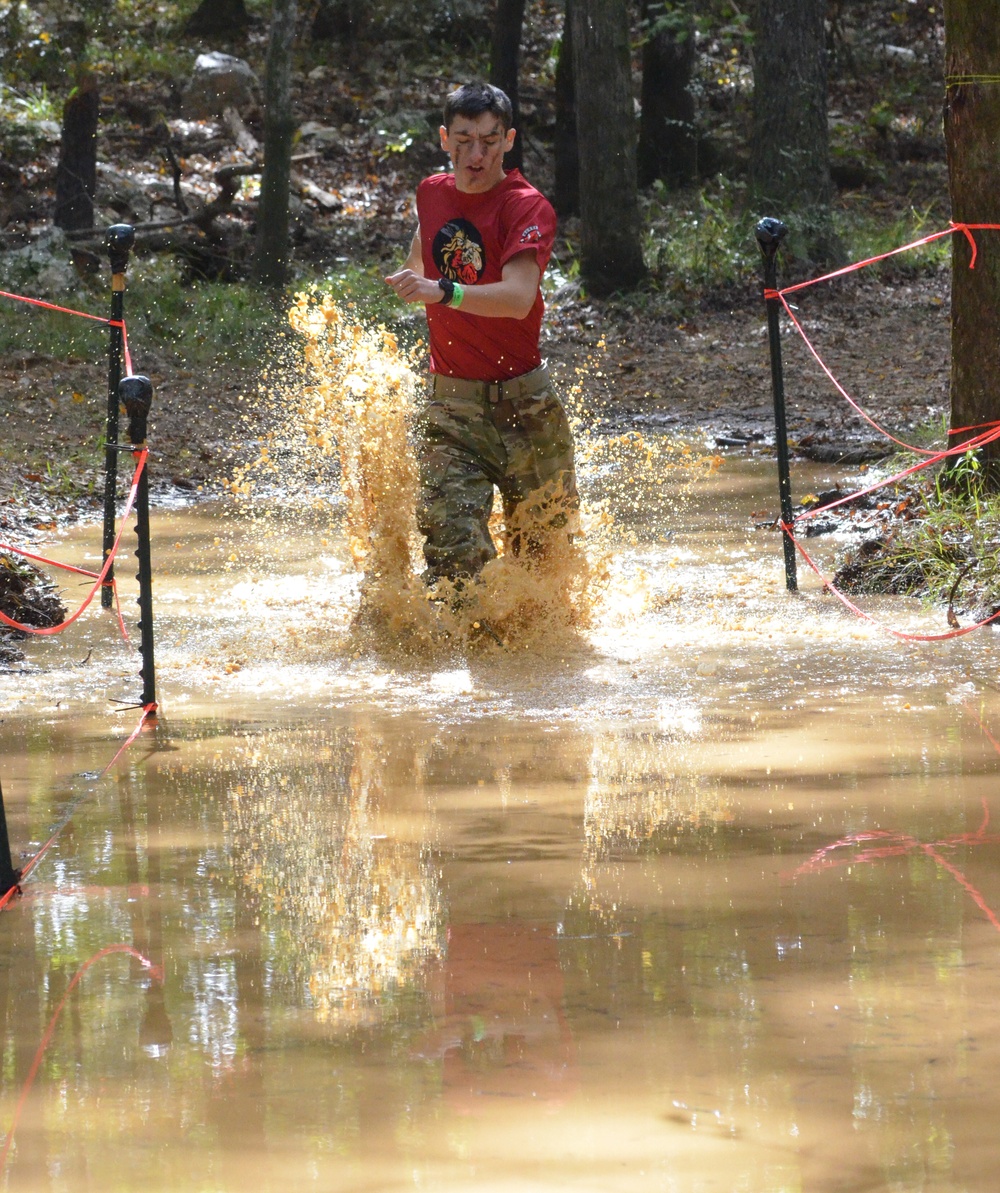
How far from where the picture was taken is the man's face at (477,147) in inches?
236

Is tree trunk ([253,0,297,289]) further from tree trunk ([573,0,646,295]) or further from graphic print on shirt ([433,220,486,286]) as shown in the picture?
graphic print on shirt ([433,220,486,286])

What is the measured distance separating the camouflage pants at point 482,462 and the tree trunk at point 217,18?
857 inches

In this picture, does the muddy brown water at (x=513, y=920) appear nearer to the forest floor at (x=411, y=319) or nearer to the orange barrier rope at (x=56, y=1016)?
the orange barrier rope at (x=56, y=1016)

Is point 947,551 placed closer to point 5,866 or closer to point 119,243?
point 119,243

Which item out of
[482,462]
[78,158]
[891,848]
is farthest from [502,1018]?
[78,158]

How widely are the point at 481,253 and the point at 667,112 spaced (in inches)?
706

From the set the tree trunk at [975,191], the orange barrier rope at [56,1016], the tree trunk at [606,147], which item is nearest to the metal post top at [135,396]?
the orange barrier rope at [56,1016]

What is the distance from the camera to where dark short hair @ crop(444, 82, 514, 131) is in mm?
5938

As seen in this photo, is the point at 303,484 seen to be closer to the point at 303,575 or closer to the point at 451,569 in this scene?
the point at 303,575

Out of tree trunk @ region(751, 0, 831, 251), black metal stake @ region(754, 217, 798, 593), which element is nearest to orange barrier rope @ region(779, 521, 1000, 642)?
black metal stake @ region(754, 217, 798, 593)

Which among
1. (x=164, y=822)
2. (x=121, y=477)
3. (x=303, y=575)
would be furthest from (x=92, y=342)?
(x=164, y=822)

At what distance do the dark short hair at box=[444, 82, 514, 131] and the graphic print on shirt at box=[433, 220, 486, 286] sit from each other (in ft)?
1.29

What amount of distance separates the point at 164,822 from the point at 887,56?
26.0m

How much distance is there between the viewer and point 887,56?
27281 mm
